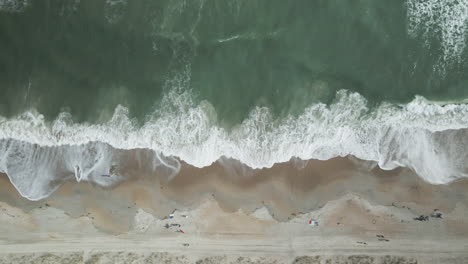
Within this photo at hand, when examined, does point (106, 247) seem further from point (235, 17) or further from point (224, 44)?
point (235, 17)

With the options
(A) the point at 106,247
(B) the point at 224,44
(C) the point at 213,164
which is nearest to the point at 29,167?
(A) the point at 106,247

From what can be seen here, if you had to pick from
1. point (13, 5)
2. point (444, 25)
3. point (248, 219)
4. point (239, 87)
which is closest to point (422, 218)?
point (248, 219)

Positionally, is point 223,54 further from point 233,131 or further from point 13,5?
point 13,5

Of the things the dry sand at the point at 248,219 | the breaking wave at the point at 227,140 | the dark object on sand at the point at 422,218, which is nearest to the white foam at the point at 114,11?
the breaking wave at the point at 227,140

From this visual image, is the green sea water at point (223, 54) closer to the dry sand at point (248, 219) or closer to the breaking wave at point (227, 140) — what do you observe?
the breaking wave at point (227, 140)

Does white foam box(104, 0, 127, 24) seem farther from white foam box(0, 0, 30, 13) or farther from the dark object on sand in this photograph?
the dark object on sand

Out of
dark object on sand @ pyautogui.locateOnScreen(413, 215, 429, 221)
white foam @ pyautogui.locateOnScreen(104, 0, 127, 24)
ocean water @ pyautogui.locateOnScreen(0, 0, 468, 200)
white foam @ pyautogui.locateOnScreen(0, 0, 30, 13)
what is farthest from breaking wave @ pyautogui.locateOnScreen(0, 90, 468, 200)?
white foam @ pyautogui.locateOnScreen(0, 0, 30, 13)

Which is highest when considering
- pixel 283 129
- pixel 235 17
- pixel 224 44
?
pixel 235 17
